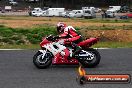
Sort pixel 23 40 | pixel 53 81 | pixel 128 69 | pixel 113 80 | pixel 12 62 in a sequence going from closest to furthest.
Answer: pixel 113 80 < pixel 53 81 < pixel 128 69 < pixel 12 62 < pixel 23 40

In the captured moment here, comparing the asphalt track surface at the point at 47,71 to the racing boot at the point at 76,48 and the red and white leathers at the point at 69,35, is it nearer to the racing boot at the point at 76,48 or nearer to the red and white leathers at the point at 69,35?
the racing boot at the point at 76,48

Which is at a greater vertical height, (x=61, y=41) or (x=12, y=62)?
(x=61, y=41)

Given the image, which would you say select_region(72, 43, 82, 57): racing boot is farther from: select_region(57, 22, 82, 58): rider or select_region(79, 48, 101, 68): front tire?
select_region(79, 48, 101, 68): front tire

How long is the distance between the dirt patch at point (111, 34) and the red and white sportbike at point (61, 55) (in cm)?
1124

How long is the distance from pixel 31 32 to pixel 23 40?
2.44m

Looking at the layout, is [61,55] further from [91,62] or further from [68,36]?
[91,62]

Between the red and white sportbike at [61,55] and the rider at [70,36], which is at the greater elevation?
the rider at [70,36]

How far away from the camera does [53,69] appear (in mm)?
12969

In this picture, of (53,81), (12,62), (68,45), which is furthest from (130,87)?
(12,62)

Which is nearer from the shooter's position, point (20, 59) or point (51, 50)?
point (51, 50)

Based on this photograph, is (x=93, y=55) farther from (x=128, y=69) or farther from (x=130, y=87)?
(x=130, y=87)

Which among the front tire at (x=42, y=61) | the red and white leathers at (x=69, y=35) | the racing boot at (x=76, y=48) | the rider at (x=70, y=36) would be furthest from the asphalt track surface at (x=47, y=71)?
the red and white leathers at (x=69, y=35)

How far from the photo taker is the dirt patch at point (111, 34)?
2453 cm

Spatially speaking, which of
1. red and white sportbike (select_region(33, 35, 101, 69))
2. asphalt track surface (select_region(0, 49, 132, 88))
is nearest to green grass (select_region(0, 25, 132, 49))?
asphalt track surface (select_region(0, 49, 132, 88))
